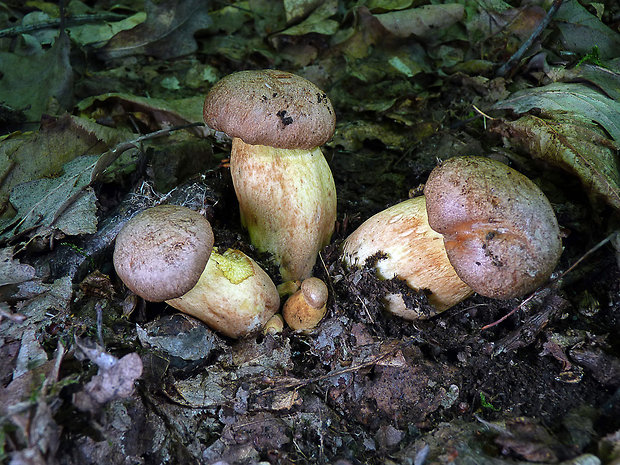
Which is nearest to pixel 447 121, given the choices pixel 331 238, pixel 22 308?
pixel 331 238

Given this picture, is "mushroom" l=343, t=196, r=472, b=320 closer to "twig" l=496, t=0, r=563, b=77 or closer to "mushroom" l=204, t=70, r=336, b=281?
"mushroom" l=204, t=70, r=336, b=281

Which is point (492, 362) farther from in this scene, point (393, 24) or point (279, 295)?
point (393, 24)

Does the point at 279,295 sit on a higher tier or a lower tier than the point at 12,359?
lower

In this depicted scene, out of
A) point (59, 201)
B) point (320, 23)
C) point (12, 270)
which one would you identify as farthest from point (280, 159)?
point (320, 23)

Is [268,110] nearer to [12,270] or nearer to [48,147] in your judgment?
[12,270]

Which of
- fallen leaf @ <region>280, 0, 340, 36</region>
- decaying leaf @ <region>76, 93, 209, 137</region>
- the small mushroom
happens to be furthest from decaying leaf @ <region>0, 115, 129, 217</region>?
fallen leaf @ <region>280, 0, 340, 36</region>

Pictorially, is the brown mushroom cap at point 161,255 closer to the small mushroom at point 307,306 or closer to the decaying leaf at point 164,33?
the small mushroom at point 307,306
